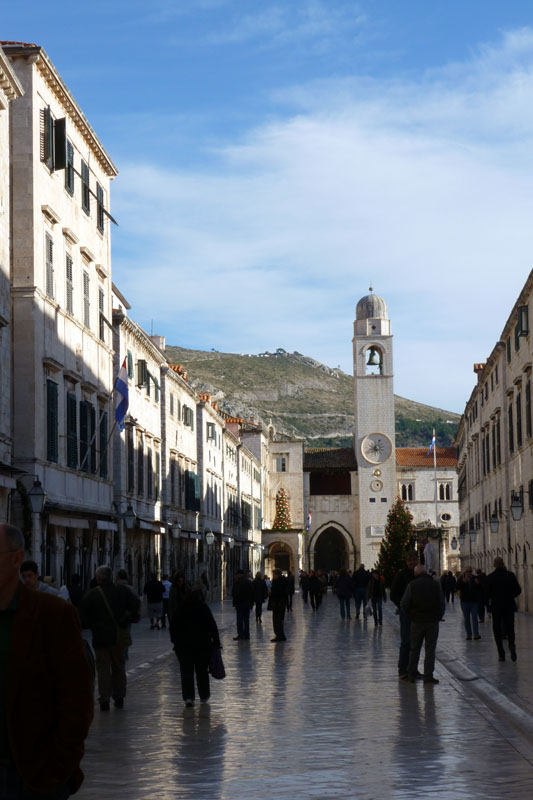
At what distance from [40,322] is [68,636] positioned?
2326cm

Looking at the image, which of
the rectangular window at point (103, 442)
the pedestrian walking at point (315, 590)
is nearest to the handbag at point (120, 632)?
the rectangular window at point (103, 442)

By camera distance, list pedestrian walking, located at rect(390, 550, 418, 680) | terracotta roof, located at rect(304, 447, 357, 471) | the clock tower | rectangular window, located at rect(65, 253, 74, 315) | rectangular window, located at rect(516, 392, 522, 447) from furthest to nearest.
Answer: terracotta roof, located at rect(304, 447, 357, 471)
the clock tower
rectangular window, located at rect(516, 392, 522, 447)
rectangular window, located at rect(65, 253, 74, 315)
pedestrian walking, located at rect(390, 550, 418, 680)

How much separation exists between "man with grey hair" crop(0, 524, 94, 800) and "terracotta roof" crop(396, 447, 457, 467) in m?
117

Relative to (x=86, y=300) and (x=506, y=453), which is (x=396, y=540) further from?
(x=86, y=300)

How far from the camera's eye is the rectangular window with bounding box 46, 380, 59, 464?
27609 mm

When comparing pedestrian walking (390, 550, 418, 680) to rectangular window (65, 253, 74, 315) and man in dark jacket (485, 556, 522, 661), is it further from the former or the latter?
rectangular window (65, 253, 74, 315)

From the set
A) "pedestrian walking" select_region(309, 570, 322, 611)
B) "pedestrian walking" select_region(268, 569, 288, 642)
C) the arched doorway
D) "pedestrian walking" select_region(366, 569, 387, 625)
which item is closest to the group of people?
"pedestrian walking" select_region(268, 569, 288, 642)

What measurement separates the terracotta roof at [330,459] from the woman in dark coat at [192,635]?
9766 cm

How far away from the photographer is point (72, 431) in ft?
97.9

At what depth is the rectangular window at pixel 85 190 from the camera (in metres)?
32.3

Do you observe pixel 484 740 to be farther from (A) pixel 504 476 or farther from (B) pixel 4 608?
(A) pixel 504 476

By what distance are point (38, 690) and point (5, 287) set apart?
21.8 m

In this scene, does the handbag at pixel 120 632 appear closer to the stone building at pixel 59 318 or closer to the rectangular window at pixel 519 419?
the stone building at pixel 59 318

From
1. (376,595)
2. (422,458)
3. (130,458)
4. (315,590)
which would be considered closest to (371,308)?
(422,458)
